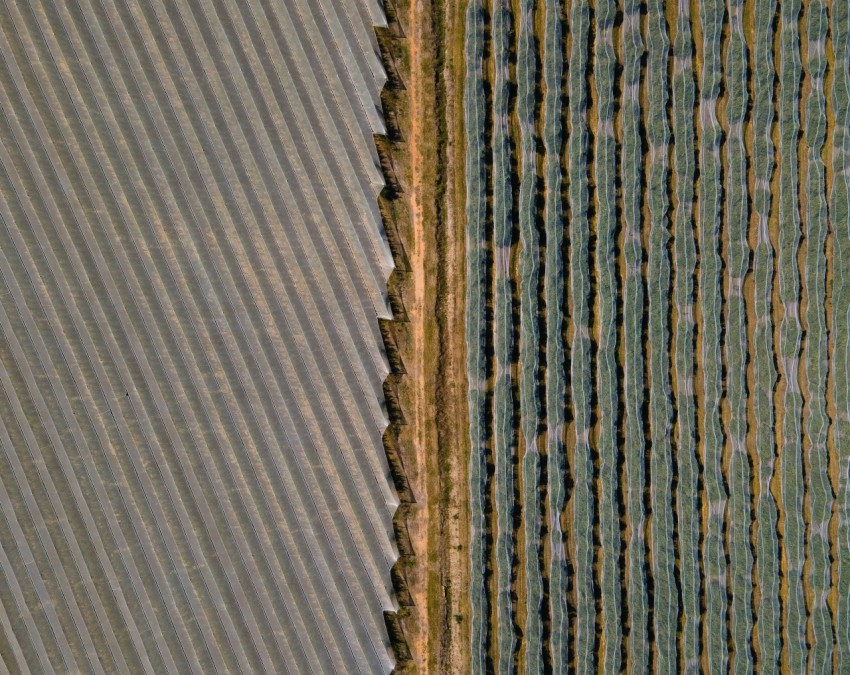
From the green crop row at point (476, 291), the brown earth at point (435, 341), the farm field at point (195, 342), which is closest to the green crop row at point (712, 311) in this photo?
the green crop row at point (476, 291)

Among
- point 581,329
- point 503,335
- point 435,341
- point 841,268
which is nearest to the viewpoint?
point 841,268

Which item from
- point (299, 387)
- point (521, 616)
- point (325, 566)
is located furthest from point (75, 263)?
point (521, 616)

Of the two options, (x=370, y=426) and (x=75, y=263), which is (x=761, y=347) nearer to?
(x=370, y=426)

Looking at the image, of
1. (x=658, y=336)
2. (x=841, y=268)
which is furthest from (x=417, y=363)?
(x=841, y=268)

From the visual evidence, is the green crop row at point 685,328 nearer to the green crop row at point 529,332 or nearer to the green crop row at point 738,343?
the green crop row at point 738,343

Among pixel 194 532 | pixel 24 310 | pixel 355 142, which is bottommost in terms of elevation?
pixel 194 532

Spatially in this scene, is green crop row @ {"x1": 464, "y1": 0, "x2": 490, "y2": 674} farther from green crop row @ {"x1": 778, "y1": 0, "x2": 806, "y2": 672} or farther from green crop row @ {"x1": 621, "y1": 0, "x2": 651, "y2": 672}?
green crop row @ {"x1": 778, "y1": 0, "x2": 806, "y2": 672}

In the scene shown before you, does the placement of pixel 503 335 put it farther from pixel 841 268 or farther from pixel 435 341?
pixel 841 268
